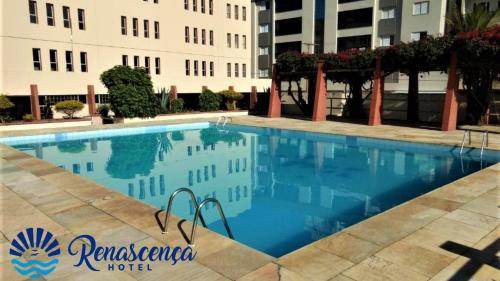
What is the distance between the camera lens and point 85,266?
5641 millimetres

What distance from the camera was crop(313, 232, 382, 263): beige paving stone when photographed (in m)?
5.84

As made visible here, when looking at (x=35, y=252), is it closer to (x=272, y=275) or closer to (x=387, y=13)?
(x=272, y=275)

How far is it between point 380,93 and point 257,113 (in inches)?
536

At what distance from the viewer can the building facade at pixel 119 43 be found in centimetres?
2694

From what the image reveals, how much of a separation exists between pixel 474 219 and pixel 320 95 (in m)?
20.5

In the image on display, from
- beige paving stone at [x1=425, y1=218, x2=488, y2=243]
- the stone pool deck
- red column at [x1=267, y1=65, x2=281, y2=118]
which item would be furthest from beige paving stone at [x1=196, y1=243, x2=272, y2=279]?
red column at [x1=267, y1=65, x2=281, y2=118]

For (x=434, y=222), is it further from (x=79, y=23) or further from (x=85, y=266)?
(x=79, y=23)

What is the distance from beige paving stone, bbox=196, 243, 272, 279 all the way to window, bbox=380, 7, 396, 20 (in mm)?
42979

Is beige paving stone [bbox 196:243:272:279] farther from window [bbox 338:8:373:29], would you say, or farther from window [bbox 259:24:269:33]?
window [bbox 259:24:269:33]

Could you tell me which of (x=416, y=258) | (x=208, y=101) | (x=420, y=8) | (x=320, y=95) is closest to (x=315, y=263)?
(x=416, y=258)

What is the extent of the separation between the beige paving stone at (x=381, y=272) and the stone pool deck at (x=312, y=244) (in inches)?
0.5

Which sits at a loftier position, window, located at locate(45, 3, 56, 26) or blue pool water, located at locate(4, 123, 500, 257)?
window, located at locate(45, 3, 56, 26)

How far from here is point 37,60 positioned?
27969 mm

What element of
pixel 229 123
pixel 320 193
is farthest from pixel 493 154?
pixel 229 123
